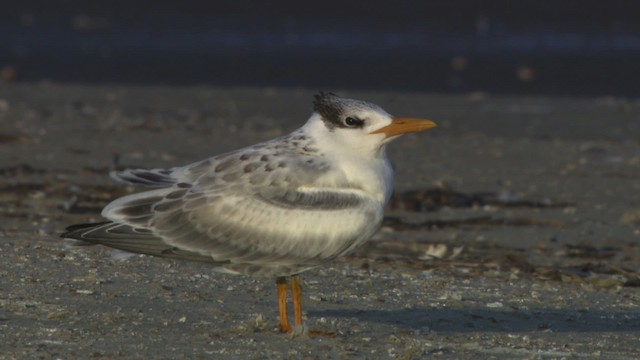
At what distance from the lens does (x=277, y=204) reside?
7.34 meters

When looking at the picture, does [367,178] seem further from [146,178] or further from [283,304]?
[146,178]

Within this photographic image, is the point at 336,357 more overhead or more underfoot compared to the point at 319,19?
more underfoot

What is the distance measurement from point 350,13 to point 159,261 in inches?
844

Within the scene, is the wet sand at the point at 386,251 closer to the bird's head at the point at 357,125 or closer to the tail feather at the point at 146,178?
the tail feather at the point at 146,178

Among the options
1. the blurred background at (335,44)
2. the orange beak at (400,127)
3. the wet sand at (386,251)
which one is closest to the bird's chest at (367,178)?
the orange beak at (400,127)

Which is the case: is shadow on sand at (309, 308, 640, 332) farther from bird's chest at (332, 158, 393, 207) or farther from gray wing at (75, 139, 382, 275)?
bird's chest at (332, 158, 393, 207)

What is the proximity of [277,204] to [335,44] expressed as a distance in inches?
793

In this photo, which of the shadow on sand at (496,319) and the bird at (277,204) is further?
the shadow on sand at (496,319)

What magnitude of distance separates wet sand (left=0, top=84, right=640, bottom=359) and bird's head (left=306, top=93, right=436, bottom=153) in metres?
0.96

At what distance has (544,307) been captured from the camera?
8555mm

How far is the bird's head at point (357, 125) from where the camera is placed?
7.48 metres

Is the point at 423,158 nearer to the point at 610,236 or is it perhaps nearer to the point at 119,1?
the point at 610,236

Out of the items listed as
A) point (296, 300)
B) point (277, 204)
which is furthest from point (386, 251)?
point (277, 204)

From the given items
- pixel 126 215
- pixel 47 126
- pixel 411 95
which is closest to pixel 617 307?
pixel 126 215
